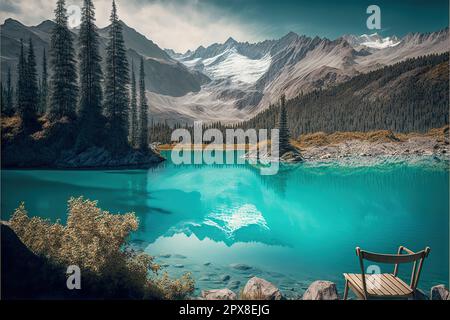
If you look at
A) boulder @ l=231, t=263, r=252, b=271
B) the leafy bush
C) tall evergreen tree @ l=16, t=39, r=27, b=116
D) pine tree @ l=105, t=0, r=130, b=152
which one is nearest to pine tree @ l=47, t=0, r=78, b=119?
tall evergreen tree @ l=16, t=39, r=27, b=116

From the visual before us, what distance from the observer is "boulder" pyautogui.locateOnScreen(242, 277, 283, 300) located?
29.4 ft

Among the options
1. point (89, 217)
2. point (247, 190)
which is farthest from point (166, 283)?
point (247, 190)

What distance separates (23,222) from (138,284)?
177 inches

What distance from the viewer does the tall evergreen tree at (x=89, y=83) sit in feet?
187

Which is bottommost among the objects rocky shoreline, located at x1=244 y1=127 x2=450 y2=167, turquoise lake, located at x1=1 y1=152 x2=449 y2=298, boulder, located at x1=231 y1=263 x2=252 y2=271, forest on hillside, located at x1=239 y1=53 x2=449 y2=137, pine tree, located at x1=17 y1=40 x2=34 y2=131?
boulder, located at x1=231 y1=263 x2=252 y2=271

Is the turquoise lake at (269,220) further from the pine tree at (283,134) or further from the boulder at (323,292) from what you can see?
the pine tree at (283,134)

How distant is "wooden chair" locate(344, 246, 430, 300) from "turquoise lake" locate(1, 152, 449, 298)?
4.24 metres

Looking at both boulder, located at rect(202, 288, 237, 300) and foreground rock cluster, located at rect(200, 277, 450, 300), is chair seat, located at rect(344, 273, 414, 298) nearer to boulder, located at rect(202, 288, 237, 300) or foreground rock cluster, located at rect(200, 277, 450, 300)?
foreground rock cluster, located at rect(200, 277, 450, 300)

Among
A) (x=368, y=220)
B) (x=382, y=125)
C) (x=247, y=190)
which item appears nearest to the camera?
(x=368, y=220)

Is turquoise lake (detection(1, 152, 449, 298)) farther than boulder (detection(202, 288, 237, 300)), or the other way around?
turquoise lake (detection(1, 152, 449, 298))

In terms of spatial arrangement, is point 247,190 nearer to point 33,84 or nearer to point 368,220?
point 368,220

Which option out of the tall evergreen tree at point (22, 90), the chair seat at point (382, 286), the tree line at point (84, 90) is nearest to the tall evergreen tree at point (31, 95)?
the tree line at point (84, 90)

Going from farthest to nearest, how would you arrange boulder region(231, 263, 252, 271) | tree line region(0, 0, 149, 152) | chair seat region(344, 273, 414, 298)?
1. tree line region(0, 0, 149, 152)
2. boulder region(231, 263, 252, 271)
3. chair seat region(344, 273, 414, 298)
